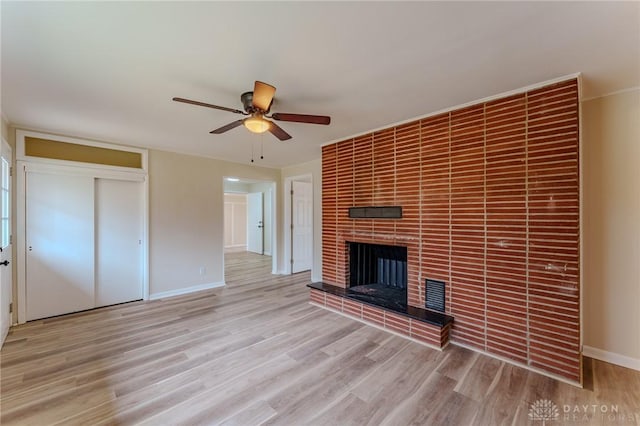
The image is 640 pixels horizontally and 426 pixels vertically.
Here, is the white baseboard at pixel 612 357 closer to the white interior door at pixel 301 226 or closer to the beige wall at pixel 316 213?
the beige wall at pixel 316 213

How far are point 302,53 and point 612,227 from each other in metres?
3.05

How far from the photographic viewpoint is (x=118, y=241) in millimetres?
3881

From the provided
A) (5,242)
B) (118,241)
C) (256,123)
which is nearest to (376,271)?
(256,123)

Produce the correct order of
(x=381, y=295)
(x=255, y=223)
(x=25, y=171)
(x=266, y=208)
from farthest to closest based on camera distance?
(x=255, y=223)
(x=266, y=208)
(x=381, y=295)
(x=25, y=171)

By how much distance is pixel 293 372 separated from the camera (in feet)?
7.11

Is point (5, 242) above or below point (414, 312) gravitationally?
above

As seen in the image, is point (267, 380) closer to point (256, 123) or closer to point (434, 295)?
point (434, 295)

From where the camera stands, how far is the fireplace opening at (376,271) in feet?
11.5

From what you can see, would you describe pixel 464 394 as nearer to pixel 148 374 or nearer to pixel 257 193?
pixel 148 374

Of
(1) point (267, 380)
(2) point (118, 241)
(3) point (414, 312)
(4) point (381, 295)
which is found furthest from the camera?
(2) point (118, 241)

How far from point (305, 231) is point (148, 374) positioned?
419 centimetres

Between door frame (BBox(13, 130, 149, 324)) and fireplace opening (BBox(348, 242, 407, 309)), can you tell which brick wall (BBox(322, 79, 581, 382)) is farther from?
door frame (BBox(13, 130, 149, 324))

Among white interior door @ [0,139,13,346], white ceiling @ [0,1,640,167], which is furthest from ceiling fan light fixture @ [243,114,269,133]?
white interior door @ [0,139,13,346]

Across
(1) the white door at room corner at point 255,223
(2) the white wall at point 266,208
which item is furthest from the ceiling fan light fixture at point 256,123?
(1) the white door at room corner at point 255,223
